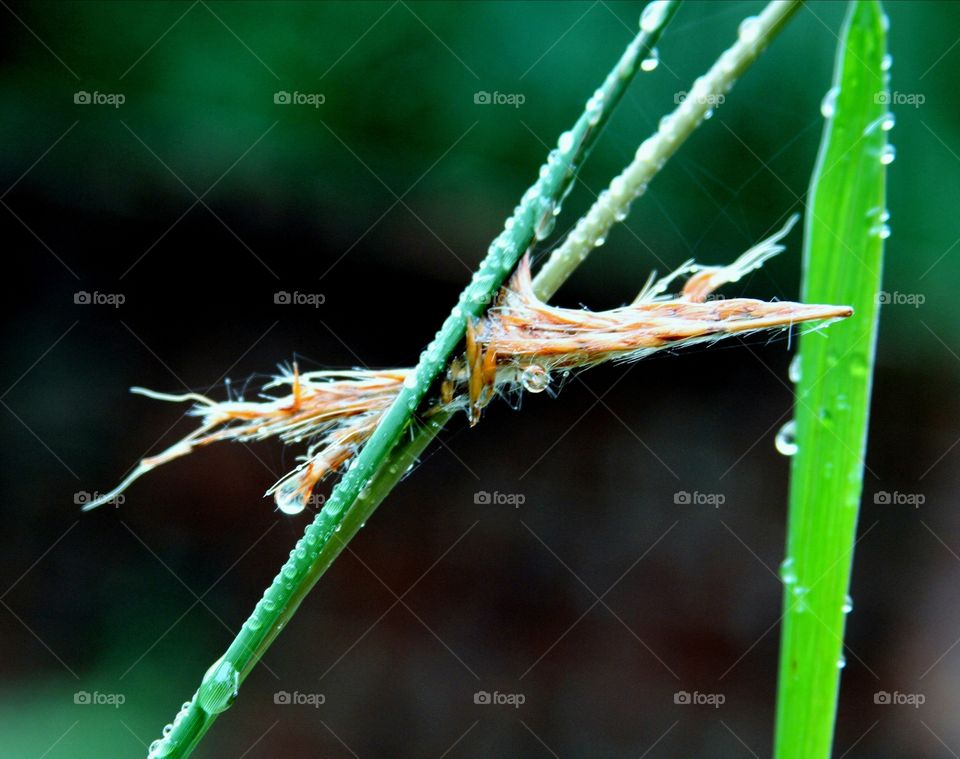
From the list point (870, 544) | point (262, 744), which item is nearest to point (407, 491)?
point (262, 744)

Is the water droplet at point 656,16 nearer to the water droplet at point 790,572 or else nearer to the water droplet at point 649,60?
the water droplet at point 649,60

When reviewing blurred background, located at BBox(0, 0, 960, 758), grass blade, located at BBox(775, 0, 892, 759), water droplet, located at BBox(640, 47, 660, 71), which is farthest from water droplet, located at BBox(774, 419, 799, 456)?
blurred background, located at BBox(0, 0, 960, 758)

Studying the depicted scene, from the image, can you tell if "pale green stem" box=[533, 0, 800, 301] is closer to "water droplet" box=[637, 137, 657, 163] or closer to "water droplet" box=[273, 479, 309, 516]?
"water droplet" box=[637, 137, 657, 163]

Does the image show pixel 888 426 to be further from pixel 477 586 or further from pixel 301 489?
pixel 301 489

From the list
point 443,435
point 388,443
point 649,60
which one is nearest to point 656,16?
point 649,60

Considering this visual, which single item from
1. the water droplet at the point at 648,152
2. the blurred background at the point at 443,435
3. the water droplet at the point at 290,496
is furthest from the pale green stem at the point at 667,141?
the blurred background at the point at 443,435


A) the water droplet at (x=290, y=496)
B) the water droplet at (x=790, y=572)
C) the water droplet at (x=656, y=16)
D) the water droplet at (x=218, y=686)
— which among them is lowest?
the water droplet at (x=218, y=686)
